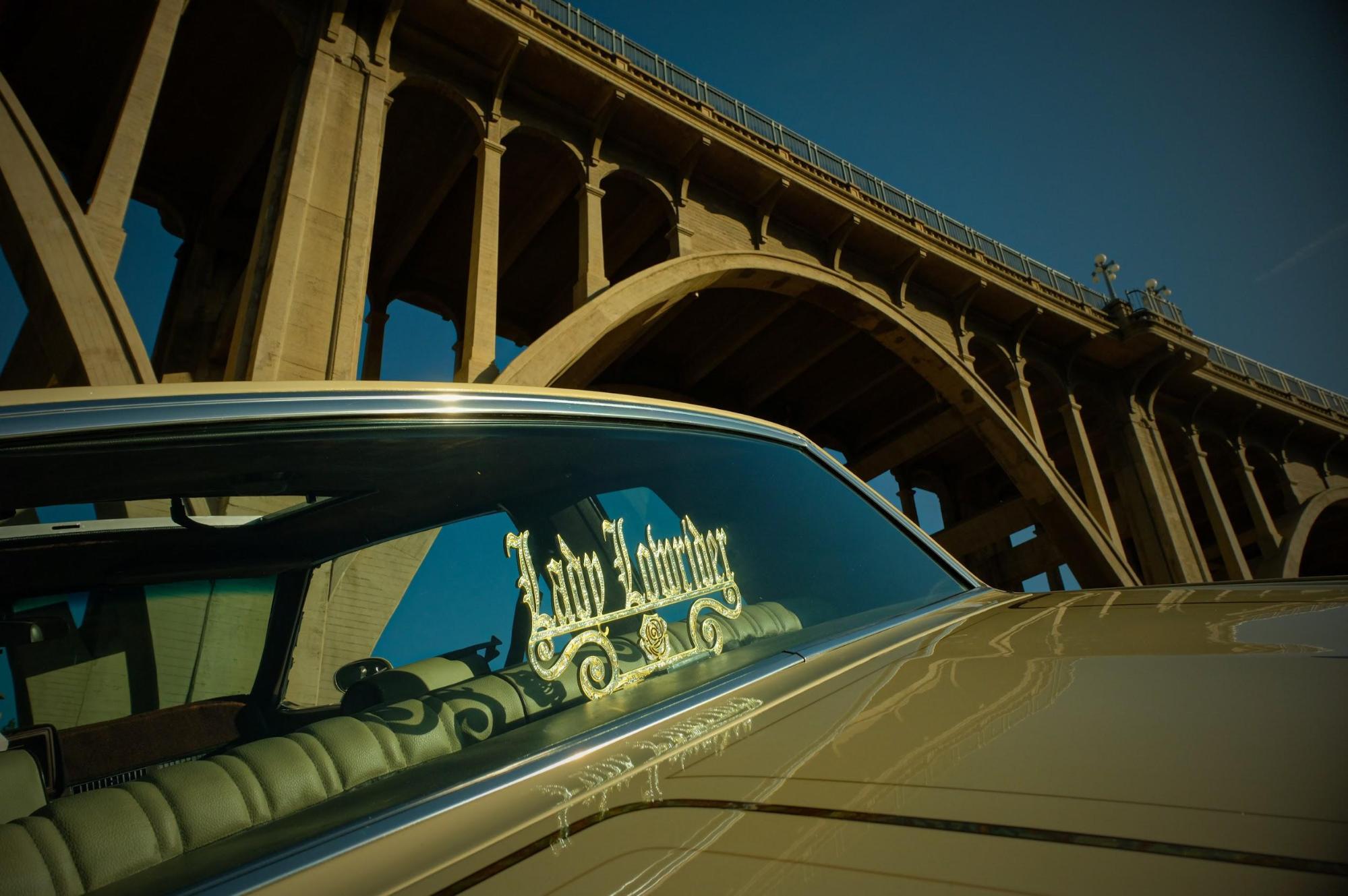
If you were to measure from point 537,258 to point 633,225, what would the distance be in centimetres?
188

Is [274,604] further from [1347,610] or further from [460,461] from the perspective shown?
[1347,610]

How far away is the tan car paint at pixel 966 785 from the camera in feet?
1.41

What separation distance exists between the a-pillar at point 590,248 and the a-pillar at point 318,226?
2.54 meters

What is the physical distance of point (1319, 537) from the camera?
81.8ft

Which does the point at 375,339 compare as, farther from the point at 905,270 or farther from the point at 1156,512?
the point at 1156,512

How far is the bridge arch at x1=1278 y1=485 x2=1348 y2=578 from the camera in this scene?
1659cm

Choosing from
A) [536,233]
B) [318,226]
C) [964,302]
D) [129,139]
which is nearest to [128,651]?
[318,226]

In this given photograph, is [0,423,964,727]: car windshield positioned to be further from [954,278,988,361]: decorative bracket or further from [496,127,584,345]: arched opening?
[954,278,988,361]: decorative bracket

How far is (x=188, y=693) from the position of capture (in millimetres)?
758

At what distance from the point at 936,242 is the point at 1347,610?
13.2 m

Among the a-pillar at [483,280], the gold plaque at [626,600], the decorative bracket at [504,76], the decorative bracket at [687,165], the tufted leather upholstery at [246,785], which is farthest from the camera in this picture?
the decorative bracket at [687,165]

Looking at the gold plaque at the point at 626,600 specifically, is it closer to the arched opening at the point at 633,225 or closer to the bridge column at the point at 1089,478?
the arched opening at the point at 633,225

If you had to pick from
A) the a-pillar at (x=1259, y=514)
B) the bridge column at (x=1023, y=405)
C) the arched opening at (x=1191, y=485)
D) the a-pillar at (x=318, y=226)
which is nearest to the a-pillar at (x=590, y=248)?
the a-pillar at (x=318, y=226)

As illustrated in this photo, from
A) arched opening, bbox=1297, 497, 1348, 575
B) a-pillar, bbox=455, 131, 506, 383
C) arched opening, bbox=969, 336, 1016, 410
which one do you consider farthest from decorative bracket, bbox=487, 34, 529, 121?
arched opening, bbox=1297, 497, 1348, 575
